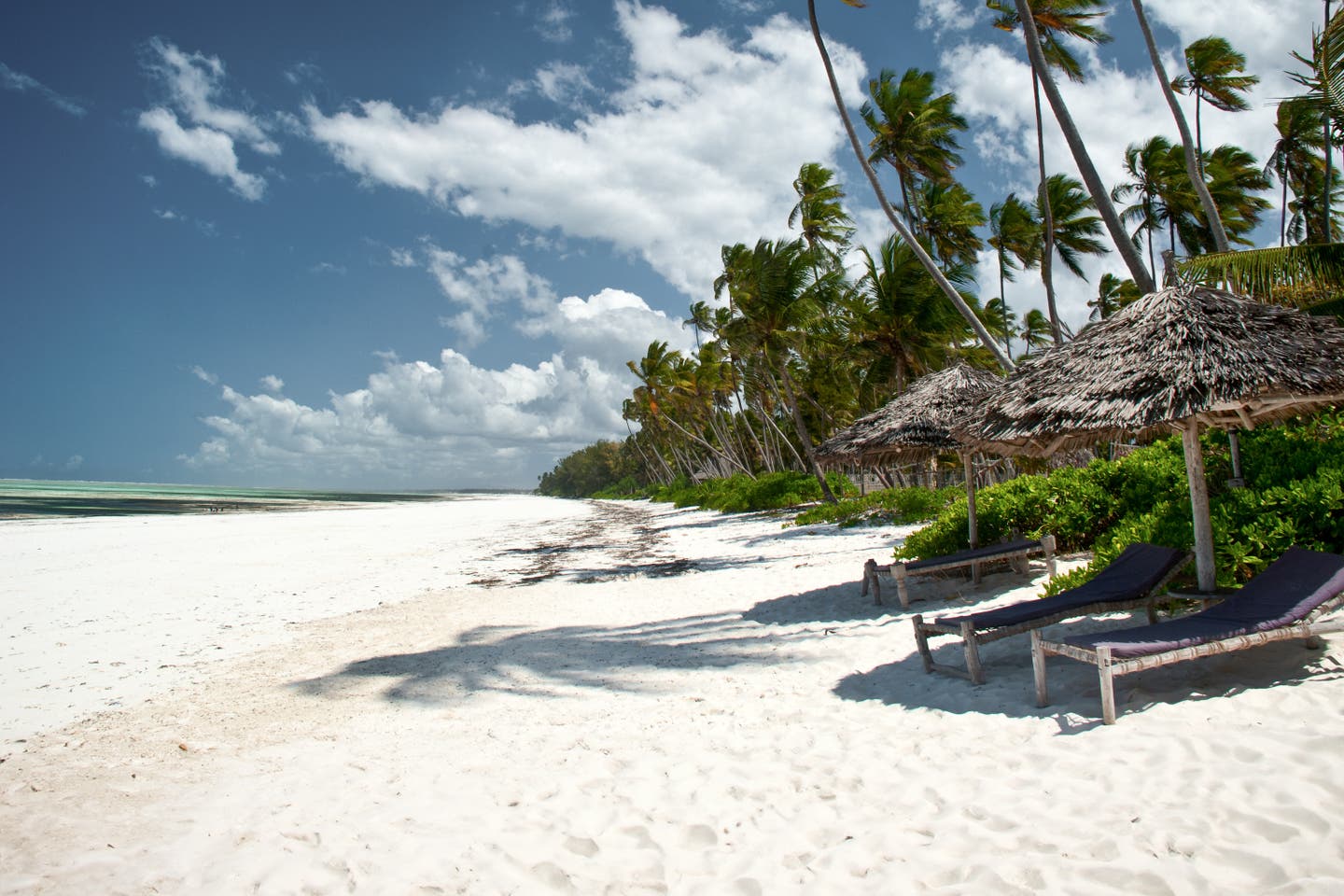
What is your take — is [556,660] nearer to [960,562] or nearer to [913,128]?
[960,562]

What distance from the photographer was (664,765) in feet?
12.3

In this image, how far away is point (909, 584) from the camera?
25.8ft

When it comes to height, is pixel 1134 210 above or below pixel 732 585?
above

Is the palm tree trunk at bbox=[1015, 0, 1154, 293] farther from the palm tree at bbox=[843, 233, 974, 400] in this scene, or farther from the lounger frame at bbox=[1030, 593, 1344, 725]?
the palm tree at bbox=[843, 233, 974, 400]

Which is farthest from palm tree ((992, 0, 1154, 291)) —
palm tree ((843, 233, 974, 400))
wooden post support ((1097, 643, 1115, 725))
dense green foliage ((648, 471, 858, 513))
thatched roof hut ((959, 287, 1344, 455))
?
dense green foliage ((648, 471, 858, 513))

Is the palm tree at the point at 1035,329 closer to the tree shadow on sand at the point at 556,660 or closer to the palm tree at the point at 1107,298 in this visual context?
the palm tree at the point at 1107,298

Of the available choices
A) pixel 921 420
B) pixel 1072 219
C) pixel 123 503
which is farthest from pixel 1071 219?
pixel 123 503

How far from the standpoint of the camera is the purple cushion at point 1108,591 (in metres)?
4.64

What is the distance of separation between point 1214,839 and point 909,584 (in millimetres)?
5426

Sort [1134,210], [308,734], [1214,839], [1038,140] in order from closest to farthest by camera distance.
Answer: [1214,839], [308,734], [1038,140], [1134,210]

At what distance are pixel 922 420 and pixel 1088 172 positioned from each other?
3.30 m

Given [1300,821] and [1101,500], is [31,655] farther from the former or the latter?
[1101,500]

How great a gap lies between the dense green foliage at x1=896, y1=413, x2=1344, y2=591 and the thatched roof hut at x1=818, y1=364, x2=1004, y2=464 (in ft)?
3.04

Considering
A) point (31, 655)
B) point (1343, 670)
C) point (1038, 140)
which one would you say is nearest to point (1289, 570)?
point (1343, 670)
